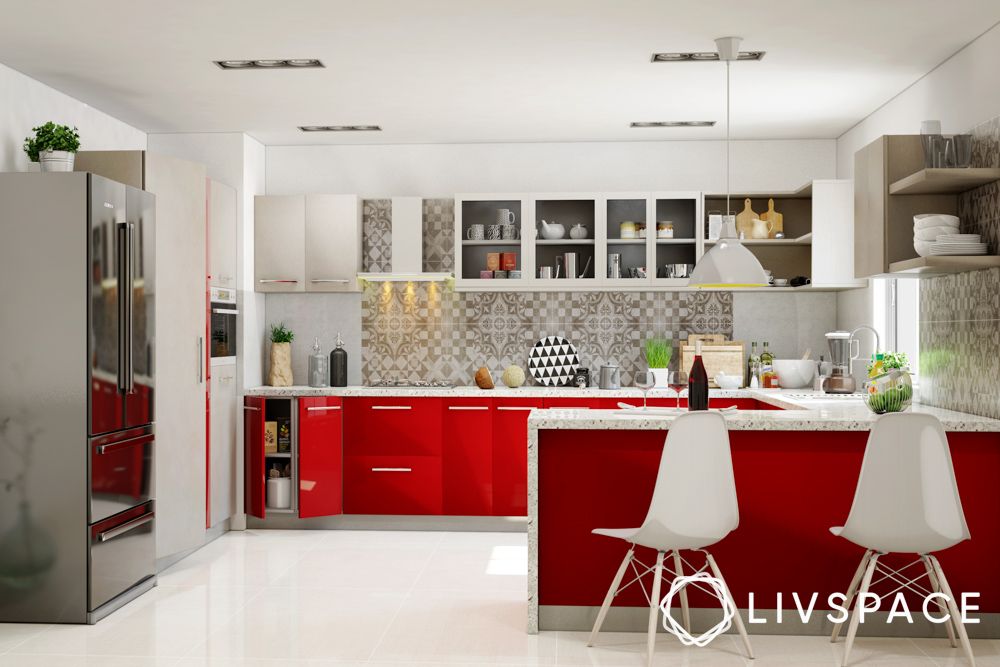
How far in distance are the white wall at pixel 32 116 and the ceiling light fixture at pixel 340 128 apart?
120 cm

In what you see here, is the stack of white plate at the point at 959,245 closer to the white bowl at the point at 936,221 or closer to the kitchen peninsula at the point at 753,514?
the white bowl at the point at 936,221

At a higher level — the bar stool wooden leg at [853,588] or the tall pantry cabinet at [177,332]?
the tall pantry cabinet at [177,332]

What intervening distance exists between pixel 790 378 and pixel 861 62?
2256 millimetres

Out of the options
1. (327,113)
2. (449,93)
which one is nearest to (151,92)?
(327,113)

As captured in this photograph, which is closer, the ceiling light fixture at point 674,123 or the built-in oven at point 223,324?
the built-in oven at point 223,324

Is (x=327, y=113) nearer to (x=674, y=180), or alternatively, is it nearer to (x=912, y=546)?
(x=674, y=180)

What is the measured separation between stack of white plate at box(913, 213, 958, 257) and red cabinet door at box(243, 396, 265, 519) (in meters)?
3.96

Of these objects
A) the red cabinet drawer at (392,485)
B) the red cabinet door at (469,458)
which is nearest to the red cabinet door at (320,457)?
the red cabinet drawer at (392,485)

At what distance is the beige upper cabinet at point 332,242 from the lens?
6.39 m

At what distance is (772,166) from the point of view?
21.4 ft

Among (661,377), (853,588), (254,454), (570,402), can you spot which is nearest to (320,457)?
(254,454)

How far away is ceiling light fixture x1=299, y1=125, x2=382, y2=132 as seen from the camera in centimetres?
613

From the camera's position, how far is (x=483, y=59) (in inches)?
183

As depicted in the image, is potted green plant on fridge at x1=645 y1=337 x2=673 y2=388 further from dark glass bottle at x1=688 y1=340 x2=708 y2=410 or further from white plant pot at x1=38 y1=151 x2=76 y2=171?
white plant pot at x1=38 y1=151 x2=76 y2=171
